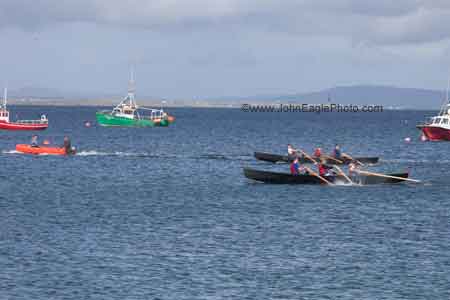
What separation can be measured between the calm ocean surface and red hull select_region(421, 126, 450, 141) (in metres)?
51.6

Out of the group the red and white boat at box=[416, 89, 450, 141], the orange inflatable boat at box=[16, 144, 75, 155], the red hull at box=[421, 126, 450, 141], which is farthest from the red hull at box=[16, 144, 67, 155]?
the red hull at box=[421, 126, 450, 141]

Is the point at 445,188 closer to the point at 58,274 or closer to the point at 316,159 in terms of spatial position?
the point at 316,159

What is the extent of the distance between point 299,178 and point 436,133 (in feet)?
237

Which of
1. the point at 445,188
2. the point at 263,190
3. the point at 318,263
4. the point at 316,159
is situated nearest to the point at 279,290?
the point at 318,263

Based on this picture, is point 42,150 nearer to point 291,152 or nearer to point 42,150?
point 42,150

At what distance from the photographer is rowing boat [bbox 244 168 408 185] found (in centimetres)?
7300

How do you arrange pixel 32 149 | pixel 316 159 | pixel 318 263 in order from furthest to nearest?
pixel 32 149 < pixel 316 159 < pixel 318 263

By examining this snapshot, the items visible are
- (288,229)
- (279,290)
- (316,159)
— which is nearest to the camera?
(279,290)

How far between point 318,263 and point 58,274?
11.7m

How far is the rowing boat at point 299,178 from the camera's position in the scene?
240 ft

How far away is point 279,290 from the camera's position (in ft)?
122

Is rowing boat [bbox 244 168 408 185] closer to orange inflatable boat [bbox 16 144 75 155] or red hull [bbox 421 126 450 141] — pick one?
orange inflatable boat [bbox 16 144 75 155]

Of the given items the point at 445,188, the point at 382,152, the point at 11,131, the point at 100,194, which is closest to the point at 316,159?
the point at 445,188

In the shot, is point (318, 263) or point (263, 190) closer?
point (318, 263)
